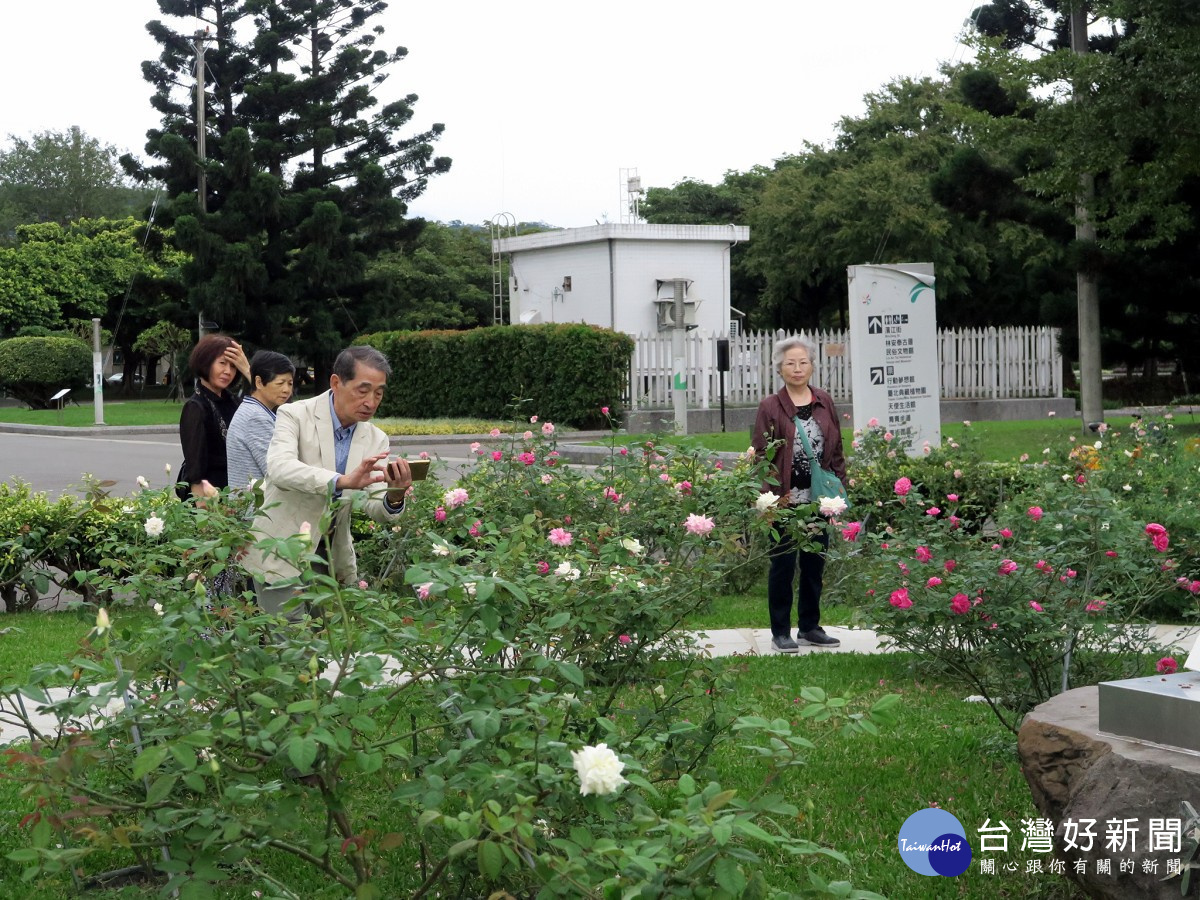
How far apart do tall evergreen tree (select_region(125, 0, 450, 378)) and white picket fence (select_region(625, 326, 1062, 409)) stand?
14496mm

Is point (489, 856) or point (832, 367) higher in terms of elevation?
point (832, 367)

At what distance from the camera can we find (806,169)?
42.2m

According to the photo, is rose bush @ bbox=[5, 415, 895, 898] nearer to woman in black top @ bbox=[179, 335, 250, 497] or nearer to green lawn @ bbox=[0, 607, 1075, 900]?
green lawn @ bbox=[0, 607, 1075, 900]

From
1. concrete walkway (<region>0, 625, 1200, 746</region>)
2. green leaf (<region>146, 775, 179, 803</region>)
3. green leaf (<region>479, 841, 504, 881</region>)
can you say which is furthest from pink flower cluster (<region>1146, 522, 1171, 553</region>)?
green leaf (<region>146, 775, 179, 803</region>)

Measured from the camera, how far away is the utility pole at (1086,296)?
20250mm

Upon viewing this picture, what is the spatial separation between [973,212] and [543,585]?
20334mm

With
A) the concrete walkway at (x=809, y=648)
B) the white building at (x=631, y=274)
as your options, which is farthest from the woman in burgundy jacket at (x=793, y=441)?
the white building at (x=631, y=274)

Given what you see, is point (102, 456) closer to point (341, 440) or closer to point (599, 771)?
point (341, 440)

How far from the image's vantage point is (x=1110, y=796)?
10.1ft

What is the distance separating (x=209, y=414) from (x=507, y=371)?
20.3 m

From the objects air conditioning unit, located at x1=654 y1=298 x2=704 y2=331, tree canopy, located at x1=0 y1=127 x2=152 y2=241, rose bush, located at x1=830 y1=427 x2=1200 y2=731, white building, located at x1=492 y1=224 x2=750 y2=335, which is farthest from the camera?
tree canopy, located at x1=0 y1=127 x2=152 y2=241

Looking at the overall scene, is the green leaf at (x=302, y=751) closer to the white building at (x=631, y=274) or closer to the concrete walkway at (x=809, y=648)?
the concrete walkway at (x=809, y=648)

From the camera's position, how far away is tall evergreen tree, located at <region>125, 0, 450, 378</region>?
118ft

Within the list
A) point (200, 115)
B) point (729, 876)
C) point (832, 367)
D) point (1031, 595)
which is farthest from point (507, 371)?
point (729, 876)
